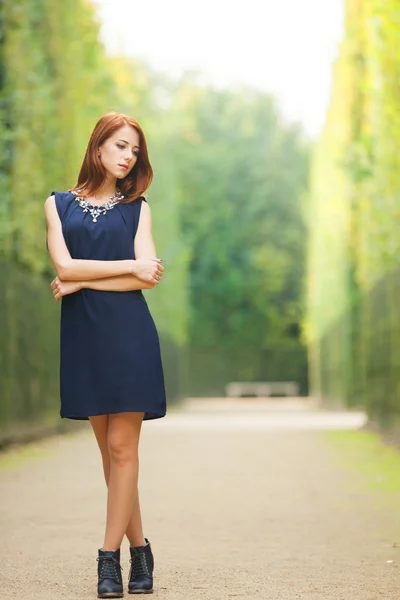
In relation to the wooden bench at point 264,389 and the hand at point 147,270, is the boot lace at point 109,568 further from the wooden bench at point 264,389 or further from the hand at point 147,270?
the wooden bench at point 264,389

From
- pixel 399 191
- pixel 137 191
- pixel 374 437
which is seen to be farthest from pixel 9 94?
pixel 137 191

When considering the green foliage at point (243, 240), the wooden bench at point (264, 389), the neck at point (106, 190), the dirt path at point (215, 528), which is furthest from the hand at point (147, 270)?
the green foliage at point (243, 240)

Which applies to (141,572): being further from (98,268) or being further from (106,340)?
(98,268)

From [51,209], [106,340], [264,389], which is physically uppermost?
[51,209]

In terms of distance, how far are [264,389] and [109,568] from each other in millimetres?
40242

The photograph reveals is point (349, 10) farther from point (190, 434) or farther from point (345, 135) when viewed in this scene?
point (190, 434)

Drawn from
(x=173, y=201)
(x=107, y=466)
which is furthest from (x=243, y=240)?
(x=107, y=466)

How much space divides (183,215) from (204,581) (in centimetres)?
4429

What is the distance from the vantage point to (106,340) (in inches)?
191

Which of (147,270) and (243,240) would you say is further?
Result: (243,240)

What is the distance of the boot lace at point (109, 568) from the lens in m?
Result: 4.77

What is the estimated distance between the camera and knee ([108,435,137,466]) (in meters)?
4.83

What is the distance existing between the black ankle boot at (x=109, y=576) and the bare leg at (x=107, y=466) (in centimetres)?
18

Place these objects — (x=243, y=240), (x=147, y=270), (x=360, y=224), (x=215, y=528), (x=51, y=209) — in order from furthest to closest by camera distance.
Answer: (x=243, y=240) → (x=360, y=224) → (x=215, y=528) → (x=51, y=209) → (x=147, y=270)
